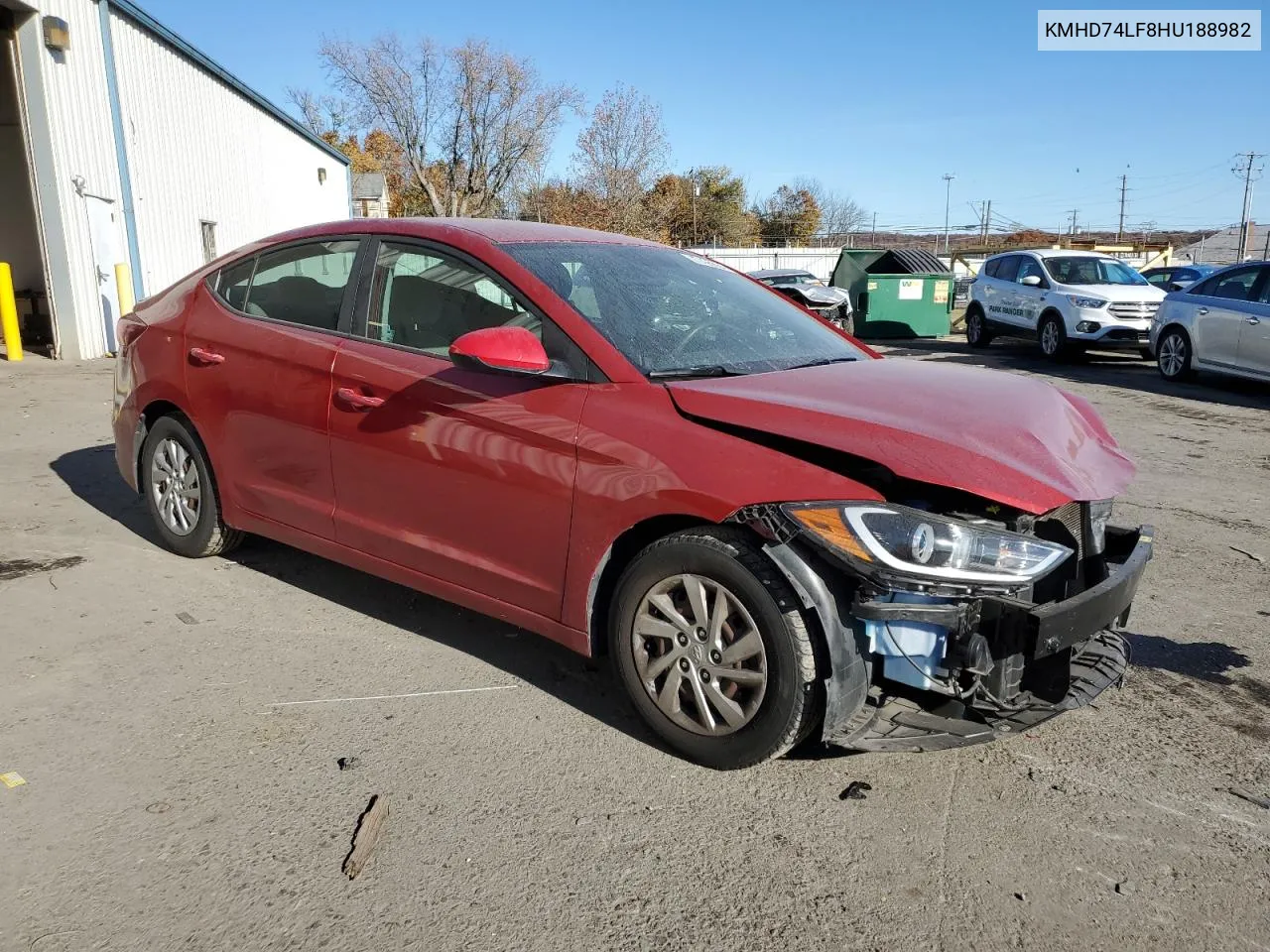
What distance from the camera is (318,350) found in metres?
4.00

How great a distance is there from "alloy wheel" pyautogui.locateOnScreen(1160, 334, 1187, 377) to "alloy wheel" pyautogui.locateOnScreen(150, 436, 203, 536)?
40.1 ft

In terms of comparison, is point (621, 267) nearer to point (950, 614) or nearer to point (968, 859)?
point (950, 614)

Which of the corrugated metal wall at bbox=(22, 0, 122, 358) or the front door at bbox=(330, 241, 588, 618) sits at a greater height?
the corrugated metal wall at bbox=(22, 0, 122, 358)

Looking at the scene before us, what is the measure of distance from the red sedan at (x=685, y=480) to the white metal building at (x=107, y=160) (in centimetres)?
1096

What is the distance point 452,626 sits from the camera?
4207 mm

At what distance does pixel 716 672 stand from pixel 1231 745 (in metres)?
1.74

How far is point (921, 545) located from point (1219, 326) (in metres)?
11.5

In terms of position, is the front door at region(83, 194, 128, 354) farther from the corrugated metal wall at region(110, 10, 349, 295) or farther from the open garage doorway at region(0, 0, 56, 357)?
the open garage doorway at region(0, 0, 56, 357)

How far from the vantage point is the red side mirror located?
3180 mm

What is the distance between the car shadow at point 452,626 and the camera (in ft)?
11.7

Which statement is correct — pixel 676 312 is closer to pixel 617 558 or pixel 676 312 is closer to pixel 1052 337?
pixel 617 558

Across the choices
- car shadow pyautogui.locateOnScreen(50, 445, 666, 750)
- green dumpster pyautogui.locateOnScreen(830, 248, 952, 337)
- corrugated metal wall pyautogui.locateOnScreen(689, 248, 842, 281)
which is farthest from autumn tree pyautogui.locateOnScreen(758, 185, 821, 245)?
→ car shadow pyautogui.locateOnScreen(50, 445, 666, 750)

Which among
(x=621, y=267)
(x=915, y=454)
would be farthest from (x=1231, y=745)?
A: (x=621, y=267)

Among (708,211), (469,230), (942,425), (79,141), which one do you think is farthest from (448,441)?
(708,211)
